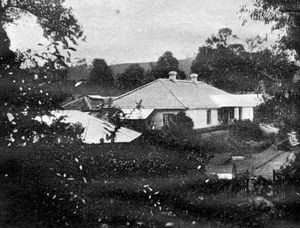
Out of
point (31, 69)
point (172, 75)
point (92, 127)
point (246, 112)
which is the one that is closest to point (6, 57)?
point (31, 69)

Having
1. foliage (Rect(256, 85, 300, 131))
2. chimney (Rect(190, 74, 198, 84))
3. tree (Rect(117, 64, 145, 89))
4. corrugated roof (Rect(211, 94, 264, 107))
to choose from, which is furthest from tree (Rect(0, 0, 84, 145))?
foliage (Rect(256, 85, 300, 131))

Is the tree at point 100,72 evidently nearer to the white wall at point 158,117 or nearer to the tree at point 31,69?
the tree at point 31,69

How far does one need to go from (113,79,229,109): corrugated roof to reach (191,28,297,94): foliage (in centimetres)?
15

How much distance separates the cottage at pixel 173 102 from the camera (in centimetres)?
245

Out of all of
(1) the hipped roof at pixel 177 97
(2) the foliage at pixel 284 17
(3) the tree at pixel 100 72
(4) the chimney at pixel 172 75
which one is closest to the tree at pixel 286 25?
(2) the foliage at pixel 284 17

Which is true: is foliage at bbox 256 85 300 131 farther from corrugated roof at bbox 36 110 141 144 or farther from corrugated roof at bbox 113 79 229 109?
corrugated roof at bbox 36 110 141 144

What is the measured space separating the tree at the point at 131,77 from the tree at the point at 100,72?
13cm

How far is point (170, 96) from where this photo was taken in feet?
9.16

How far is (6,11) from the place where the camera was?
7.12 ft

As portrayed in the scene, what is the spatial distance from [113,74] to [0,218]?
3.90ft

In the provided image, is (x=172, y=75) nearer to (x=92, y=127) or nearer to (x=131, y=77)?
(x=131, y=77)

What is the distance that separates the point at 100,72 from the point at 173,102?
85 centimetres

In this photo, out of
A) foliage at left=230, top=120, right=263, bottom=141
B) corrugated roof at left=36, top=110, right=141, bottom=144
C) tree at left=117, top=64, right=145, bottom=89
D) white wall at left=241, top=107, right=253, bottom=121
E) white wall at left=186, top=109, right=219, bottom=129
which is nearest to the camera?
tree at left=117, top=64, right=145, bottom=89

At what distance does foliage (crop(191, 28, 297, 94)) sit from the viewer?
2475mm
